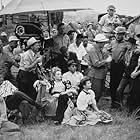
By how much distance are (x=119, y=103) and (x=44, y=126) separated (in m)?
1.74

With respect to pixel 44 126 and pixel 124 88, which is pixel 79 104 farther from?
pixel 124 88

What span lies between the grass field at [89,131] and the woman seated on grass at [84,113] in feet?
0.44

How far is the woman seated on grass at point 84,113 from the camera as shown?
608cm

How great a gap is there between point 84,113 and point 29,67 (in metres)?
1.32

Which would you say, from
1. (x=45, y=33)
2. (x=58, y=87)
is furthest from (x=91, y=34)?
(x=58, y=87)

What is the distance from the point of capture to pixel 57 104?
6320 mm

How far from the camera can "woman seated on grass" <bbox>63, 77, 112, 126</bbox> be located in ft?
19.9

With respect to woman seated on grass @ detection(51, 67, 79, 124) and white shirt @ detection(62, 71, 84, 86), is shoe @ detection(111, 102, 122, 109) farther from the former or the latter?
woman seated on grass @ detection(51, 67, 79, 124)

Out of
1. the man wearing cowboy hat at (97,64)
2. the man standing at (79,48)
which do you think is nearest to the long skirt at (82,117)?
the man wearing cowboy hat at (97,64)

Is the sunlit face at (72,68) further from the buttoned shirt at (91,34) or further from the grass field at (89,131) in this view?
the buttoned shirt at (91,34)

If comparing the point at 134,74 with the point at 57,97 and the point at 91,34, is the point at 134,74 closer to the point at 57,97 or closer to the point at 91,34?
the point at 57,97

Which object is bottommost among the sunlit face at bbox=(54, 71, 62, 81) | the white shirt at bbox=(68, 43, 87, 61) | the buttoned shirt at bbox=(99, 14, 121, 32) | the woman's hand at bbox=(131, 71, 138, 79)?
the sunlit face at bbox=(54, 71, 62, 81)

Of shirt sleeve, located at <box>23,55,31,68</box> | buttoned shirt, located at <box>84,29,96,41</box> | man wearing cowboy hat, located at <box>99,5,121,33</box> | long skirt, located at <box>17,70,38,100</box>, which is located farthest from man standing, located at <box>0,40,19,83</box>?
buttoned shirt, located at <box>84,29,96,41</box>

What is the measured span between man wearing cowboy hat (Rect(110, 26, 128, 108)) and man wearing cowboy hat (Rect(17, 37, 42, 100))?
1565mm
